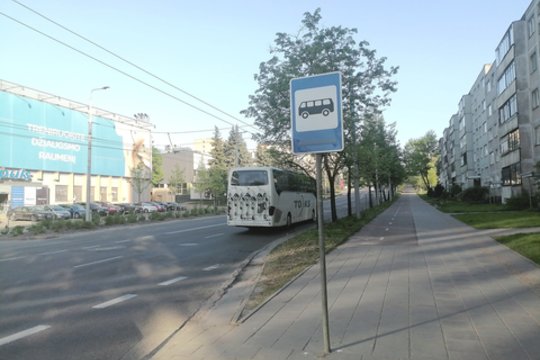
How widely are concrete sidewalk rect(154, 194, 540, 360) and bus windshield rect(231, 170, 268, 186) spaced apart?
33.6ft

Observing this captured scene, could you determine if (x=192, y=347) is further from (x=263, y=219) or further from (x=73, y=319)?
(x=263, y=219)

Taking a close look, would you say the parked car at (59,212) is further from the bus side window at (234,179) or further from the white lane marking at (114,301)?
the white lane marking at (114,301)

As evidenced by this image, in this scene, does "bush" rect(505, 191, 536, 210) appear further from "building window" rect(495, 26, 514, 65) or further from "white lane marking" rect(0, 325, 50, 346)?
"white lane marking" rect(0, 325, 50, 346)

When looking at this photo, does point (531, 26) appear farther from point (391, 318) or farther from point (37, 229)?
point (37, 229)

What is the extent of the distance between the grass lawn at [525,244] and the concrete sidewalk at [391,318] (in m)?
0.50

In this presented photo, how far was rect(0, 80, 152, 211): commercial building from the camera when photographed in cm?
4653

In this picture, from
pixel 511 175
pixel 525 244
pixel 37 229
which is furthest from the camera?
pixel 511 175

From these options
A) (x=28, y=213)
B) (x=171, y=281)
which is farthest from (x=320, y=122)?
(x=28, y=213)

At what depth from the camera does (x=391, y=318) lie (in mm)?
5430

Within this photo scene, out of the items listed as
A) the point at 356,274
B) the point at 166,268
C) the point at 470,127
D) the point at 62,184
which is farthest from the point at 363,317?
the point at 470,127

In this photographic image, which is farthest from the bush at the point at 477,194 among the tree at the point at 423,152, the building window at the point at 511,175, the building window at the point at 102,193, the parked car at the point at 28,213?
the tree at the point at 423,152

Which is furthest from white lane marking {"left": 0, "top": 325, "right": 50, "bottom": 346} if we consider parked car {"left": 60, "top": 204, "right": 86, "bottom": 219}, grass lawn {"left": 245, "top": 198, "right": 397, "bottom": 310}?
parked car {"left": 60, "top": 204, "right": 86, "bottom": 219}

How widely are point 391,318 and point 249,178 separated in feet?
47.3

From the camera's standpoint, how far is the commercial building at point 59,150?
153ft
